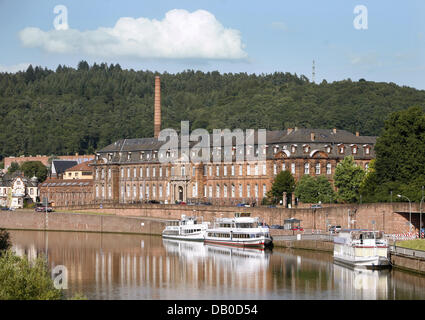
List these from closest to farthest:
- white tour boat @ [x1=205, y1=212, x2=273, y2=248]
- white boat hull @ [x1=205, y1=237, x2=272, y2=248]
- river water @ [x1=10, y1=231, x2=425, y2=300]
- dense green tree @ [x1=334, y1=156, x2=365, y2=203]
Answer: river water @ [x1=10, y1=231, x2=425, y2=300] → white boat hull @ [x1=205, y1=237, x2=272, y2=248] → white tour boat @ [x1=205, y1=212, x2=273, y2=248] → dense green tree @ [x1=334, y1=156, x2=365, y2=203]

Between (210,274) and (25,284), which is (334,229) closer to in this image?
(210,274)

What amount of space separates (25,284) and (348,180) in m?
80.3

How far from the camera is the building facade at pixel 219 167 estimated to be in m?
146

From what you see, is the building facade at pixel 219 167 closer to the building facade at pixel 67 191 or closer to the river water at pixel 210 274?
the building facade at pixel 67 191

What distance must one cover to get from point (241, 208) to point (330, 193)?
43.1ft

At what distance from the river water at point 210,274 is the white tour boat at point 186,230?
4199 mm

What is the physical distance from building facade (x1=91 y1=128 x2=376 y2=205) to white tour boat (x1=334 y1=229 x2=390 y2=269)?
169 feet

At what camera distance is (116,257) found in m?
107

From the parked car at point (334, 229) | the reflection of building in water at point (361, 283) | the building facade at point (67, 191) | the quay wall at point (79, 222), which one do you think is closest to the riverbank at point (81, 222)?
the quay wall at point (79, 222)

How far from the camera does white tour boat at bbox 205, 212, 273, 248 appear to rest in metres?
112

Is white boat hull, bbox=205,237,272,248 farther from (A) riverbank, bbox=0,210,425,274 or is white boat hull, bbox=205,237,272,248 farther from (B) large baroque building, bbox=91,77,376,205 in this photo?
(B) large baroque building, bbox=91,77,376,205

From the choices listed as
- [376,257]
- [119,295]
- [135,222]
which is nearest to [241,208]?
[135,222]

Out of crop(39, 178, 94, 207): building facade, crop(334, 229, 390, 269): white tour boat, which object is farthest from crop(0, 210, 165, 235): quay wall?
crop(334, 229, 390, 269): white tour boat
